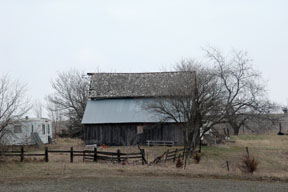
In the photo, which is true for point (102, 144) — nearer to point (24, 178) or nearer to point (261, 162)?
point (261, 162)

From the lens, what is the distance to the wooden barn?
37.8 meters

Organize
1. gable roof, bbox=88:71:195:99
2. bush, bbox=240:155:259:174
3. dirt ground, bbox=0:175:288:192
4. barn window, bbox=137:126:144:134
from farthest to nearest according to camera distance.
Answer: gable roof, bbox=88:71:195:99 < barn window, bbox=137:126:144:134 < bush, bbox=240:155:259:174 < dirt ground, bbox=0:175:288:192

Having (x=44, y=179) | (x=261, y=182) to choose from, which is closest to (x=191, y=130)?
(x=261, y=182)

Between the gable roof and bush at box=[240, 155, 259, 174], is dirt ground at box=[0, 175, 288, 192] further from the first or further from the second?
the gable roof

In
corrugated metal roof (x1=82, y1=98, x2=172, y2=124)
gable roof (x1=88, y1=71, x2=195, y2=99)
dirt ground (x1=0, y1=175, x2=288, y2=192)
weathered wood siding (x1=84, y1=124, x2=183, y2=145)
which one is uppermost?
gable roof (x1=88, y1=71, x2=195, y2=99)

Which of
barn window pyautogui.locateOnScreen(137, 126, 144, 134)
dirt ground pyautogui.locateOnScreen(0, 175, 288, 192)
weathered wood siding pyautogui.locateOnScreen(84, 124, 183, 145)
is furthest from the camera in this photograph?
barn window pyautogui.locateOnScreen(137, 126, 144, 134)

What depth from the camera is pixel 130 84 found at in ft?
136

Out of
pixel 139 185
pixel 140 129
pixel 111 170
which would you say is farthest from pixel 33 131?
pixel 139 185

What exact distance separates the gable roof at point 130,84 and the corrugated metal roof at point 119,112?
591 mm

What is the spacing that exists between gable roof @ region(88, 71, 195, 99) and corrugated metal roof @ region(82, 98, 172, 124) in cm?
59

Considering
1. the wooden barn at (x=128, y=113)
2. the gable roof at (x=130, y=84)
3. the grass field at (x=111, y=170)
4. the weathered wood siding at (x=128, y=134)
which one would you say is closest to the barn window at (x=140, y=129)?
the wooden barn at (x=128, y=113)

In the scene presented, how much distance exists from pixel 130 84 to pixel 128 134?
557 cm

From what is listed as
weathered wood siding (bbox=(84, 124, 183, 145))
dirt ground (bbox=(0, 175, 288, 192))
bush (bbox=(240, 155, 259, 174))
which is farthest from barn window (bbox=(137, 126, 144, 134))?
dirt ground (bbox=(0, 175, 288, 192))

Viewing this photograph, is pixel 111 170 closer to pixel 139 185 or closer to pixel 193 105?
pixel 139 185
